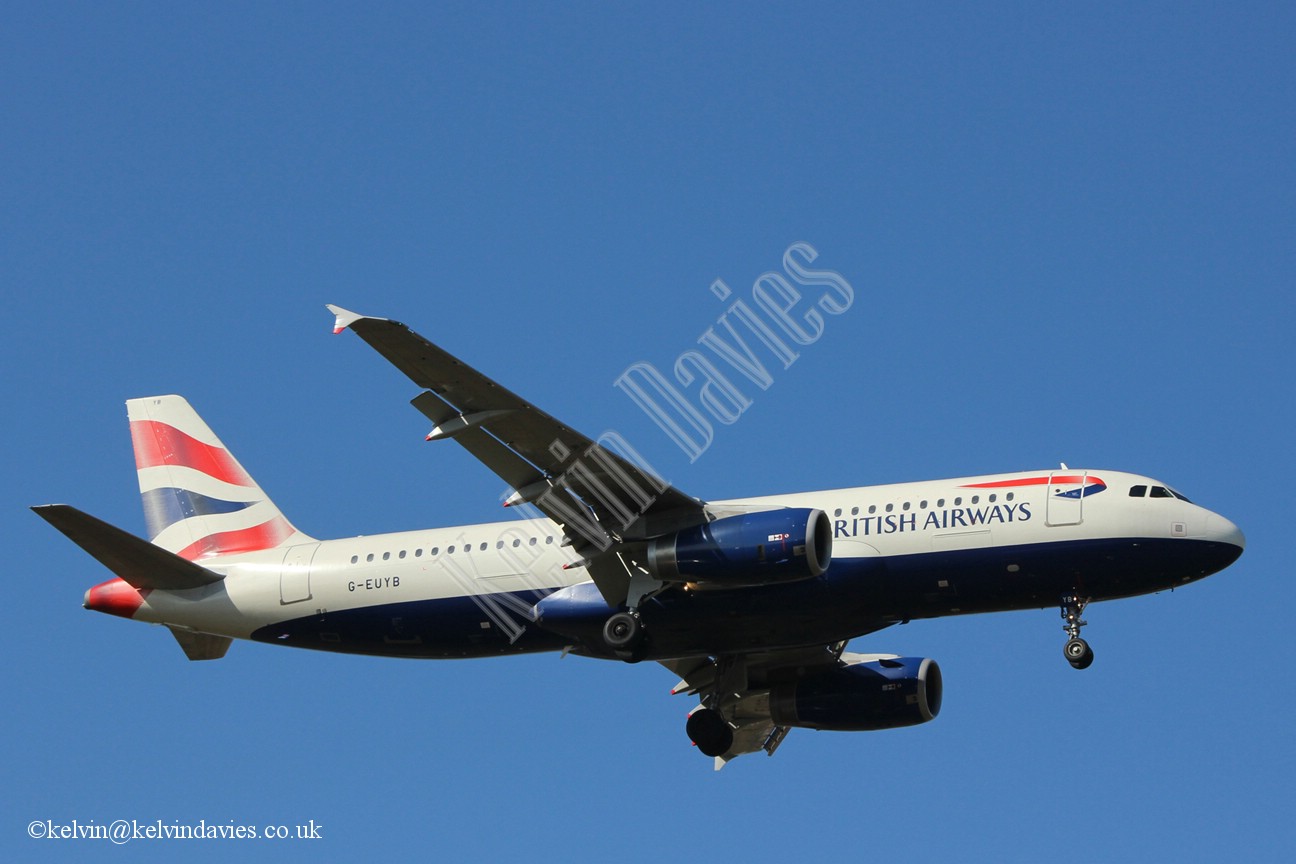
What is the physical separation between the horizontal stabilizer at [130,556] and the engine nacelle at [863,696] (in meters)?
13.9

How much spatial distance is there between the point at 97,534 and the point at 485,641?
28.7 feet

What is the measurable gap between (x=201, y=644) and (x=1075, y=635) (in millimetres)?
20139

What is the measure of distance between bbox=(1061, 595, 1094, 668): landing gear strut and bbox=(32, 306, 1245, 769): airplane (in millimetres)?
66

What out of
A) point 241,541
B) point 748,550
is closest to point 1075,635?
point 748,550

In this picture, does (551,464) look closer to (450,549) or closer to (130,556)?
(450,549)

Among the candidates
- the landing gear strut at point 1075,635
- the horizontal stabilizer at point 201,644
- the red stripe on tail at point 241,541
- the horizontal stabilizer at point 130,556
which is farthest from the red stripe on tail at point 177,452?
the landing gear strut at point 1075,635

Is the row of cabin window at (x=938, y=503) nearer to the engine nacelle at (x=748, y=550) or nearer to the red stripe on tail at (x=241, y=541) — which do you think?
the engine nacelle at (x=748, y=550)

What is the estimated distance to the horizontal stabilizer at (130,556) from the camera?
38.4 meters

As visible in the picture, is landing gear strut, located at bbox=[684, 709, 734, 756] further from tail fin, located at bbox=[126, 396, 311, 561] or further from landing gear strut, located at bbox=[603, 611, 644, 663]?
tail fin, located at bbox=[126, 396, 311, 561]

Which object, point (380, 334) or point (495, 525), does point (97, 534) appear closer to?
point (495, 525)

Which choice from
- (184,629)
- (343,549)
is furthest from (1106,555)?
(184,629)

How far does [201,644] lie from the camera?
42594 mm

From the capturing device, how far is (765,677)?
4403 cm

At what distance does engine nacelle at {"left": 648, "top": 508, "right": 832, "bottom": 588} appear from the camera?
3553 centimetres
